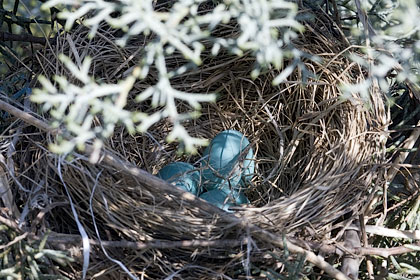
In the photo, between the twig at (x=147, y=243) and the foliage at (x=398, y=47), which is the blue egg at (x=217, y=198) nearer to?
the twig at (x=147, y=243)

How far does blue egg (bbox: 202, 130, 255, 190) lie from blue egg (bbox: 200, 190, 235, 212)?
7cm

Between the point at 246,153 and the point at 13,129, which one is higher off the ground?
the point at 13,129

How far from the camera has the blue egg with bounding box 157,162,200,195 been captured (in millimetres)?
1668

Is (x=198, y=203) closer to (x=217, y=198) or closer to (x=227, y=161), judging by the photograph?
(x=217, y=198)

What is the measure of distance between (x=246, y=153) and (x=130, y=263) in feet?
1.87

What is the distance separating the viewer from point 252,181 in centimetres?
182

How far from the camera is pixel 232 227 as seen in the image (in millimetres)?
1360

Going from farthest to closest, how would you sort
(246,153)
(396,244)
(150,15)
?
(246,153), (396,244), (150,15)

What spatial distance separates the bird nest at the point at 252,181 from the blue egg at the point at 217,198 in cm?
6

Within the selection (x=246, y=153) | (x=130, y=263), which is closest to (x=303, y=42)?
(x=246, y=153)

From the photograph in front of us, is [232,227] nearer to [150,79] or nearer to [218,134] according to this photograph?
[218,134]

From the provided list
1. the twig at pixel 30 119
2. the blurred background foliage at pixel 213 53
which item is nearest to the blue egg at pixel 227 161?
the blurred background foliage at pixel 213 53

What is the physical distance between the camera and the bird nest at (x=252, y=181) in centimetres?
135

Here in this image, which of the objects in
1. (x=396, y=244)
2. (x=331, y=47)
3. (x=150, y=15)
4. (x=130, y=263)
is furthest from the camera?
(x=331, y=47)
